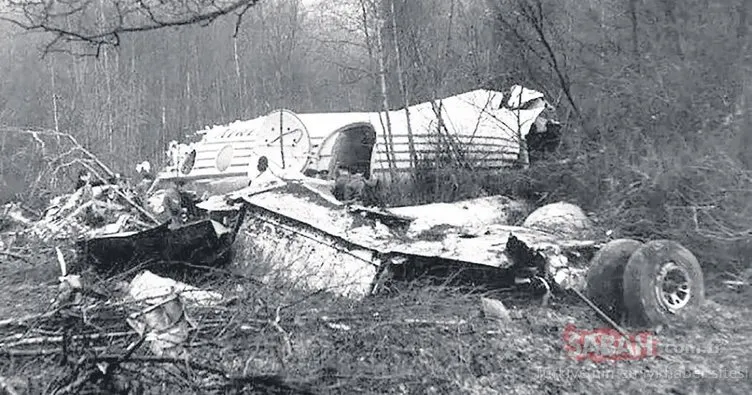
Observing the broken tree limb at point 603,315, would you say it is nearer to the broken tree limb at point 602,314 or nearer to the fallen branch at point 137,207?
the broken tree limb at point 602,314

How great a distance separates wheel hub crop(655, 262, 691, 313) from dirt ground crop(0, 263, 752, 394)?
24 cm

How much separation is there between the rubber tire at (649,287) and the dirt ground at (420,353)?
5.6 inches

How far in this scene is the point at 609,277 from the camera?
6.68m

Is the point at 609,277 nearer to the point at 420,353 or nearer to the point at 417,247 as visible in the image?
the point at 417,247

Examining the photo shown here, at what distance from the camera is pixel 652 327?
6.49 meters

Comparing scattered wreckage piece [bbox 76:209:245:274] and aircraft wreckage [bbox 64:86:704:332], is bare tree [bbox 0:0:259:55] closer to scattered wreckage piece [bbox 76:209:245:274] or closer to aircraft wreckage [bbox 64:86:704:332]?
scattered wreckage piece [bbox 76:209:245:274]

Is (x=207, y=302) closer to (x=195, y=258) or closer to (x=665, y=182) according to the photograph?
(x=195, y=258)

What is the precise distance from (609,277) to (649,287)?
33cm

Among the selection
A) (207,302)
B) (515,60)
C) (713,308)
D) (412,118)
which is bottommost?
(713,308)

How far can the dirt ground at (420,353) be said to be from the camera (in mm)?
4719

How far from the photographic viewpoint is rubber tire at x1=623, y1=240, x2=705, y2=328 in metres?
6.47

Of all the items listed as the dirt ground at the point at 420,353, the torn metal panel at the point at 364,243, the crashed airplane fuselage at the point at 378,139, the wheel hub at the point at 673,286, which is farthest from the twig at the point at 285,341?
the crashed airplane fuselage at the point at 378,139

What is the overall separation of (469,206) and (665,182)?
2.51 m

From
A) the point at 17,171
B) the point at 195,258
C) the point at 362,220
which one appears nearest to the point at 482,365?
the point at 362,220
